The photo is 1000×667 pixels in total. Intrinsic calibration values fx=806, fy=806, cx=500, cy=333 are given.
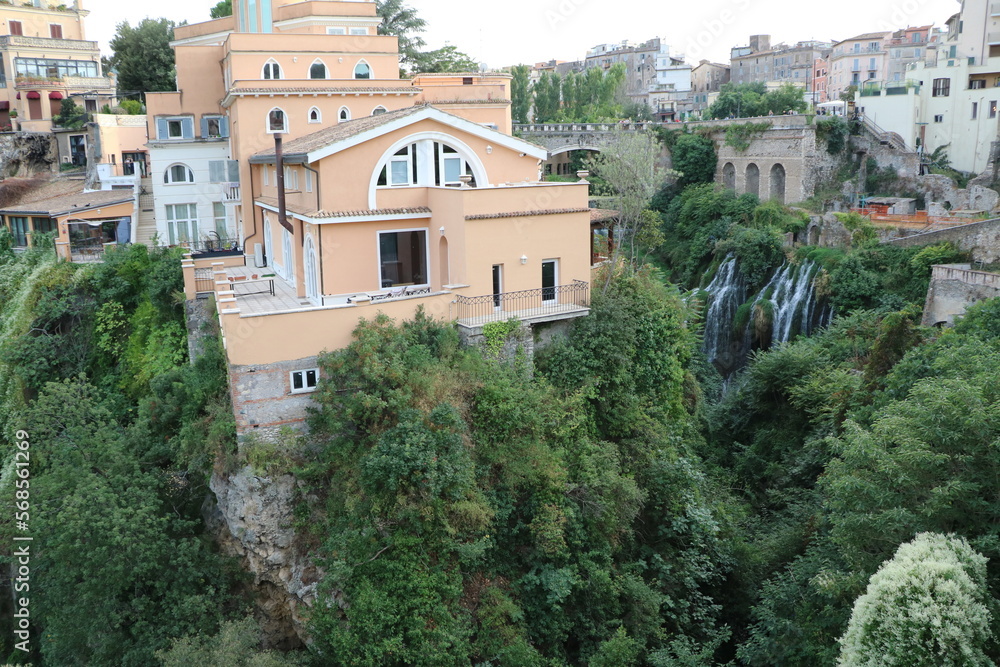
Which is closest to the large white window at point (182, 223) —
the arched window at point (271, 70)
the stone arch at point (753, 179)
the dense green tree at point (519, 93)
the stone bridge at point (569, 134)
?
the arched window at point (271, 70)

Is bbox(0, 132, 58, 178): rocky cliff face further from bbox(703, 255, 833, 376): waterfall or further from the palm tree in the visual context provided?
bbox(703, 255, 833, 376): waterfall

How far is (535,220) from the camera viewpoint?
60.4ft

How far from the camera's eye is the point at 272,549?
15648 millimetres

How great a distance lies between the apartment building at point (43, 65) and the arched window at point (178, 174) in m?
18.9

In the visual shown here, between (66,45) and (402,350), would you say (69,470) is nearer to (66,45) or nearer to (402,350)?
(402,350)

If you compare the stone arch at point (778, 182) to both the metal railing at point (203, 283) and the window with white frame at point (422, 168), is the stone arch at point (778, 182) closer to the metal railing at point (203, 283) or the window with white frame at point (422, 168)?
the window with white frame at point (422, 168)

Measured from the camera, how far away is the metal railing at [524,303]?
58.1 feet

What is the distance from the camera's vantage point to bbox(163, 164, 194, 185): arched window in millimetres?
27391

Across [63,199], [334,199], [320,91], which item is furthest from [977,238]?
[63,199]

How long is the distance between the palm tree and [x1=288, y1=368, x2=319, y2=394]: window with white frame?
99.8 feet

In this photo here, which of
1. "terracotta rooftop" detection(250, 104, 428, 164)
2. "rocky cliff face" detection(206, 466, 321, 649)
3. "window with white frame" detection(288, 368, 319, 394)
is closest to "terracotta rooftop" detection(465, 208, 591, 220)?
"terracotta rooftop" detection(250, 104, 428, 164)

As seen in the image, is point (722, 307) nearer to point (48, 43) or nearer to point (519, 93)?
point (519, 93)

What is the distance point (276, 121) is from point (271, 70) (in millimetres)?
1954

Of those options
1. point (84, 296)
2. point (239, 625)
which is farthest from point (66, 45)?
point (239, 625)
